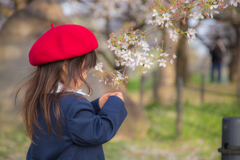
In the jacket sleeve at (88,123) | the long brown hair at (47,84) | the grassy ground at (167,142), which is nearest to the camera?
the jacket sleeve at (88,123)

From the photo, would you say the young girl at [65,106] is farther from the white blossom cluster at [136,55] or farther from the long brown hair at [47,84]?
the white blossom cluster at [136,55]

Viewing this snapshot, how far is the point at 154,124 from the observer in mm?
5527

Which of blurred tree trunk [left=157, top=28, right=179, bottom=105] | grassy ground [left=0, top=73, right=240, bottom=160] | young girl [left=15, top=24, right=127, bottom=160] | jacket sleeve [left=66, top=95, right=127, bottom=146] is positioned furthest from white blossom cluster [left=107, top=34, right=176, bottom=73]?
blurred tree trunk [left=157, top=28, right=179, bottom=105]

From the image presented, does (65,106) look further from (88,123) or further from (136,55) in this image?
(136,55)

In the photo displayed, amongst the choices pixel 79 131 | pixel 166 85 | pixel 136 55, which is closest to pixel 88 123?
pixel 79 131

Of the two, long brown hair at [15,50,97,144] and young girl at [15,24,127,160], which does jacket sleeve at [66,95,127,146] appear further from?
long brown hair at [15,50,97,144]

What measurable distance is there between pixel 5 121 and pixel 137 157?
238cm

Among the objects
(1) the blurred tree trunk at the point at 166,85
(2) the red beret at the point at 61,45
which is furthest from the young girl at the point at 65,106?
(1) the blurred tree trunk at the point at 166,85

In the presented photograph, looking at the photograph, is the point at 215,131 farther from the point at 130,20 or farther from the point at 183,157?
the point at 130,20

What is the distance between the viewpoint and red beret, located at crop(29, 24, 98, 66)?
4.26ft

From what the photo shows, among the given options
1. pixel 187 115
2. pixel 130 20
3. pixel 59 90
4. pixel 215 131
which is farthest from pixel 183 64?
pixel 59 90

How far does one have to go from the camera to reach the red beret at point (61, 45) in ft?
4.26

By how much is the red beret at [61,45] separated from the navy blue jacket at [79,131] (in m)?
0.23

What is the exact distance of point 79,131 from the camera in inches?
48.6
